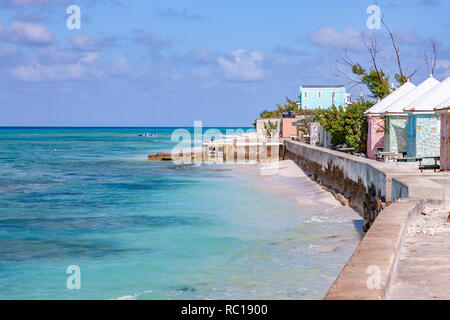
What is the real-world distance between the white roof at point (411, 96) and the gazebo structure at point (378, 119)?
24.0 inches

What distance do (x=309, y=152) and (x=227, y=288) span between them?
807 inches

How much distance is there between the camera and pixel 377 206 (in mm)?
13203

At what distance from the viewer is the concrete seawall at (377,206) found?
5027 mm

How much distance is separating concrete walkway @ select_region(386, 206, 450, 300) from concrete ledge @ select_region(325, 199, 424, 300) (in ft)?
0.52

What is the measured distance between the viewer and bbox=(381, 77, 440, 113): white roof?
878 inches

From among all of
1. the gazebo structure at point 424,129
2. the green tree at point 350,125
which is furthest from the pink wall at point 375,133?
the gazebo structure at point 424,129

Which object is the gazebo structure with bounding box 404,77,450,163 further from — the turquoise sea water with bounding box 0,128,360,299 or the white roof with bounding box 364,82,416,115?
the turquoise sea water with bounding box 0,128,360,299

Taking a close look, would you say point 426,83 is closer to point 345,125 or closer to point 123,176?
point 345,125

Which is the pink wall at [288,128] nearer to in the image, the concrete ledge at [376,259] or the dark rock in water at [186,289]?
the dark rock in water at [186,289]

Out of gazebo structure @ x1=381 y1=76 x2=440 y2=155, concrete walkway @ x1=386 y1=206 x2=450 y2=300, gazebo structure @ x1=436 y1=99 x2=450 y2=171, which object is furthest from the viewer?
gazebo structure @ x1=381 y1=76 x2=440 y2=155

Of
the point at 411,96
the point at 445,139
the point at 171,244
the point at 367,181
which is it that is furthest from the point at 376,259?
the point at 411,96

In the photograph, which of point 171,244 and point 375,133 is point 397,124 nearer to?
point 375,133

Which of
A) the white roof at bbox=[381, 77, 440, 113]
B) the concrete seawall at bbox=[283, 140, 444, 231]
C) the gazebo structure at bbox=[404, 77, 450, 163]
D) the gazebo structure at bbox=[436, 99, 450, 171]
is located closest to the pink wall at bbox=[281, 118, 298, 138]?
the concrete seawall at bbox=[283, 140, 444, 231]

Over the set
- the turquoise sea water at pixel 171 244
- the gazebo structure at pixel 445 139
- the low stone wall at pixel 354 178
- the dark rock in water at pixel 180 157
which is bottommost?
the turquoise sea water at pixel 171 244
